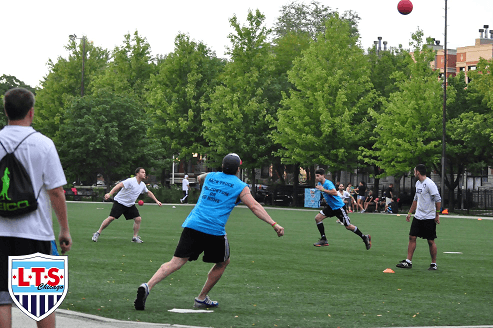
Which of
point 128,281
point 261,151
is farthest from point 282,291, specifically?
point 261,151

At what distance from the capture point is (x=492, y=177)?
60812 mm

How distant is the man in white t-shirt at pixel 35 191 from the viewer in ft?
14.9

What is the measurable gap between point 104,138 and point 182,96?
7.79 metres

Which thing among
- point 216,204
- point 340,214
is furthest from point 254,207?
point 340,214

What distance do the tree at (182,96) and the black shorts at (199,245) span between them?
4429 cm

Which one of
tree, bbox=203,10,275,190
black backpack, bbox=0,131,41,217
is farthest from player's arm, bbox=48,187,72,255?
tree, bbox=203,10,275,190

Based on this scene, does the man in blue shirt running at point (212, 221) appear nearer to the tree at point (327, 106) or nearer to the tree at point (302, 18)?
the tree at point (327, 106)

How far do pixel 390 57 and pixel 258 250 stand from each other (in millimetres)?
39644

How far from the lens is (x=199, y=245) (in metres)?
7.72

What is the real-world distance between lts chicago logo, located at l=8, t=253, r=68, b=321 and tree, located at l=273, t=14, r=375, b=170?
128ft

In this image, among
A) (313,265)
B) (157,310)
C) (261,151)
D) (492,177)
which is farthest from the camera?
(492,177)

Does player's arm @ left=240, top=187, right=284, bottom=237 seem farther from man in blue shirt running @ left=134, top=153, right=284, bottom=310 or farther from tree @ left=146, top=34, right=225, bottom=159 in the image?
tree @ left=146, top=34, right=225, bottom=159

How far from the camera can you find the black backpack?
444cm

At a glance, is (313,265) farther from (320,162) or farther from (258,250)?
(320,162)
